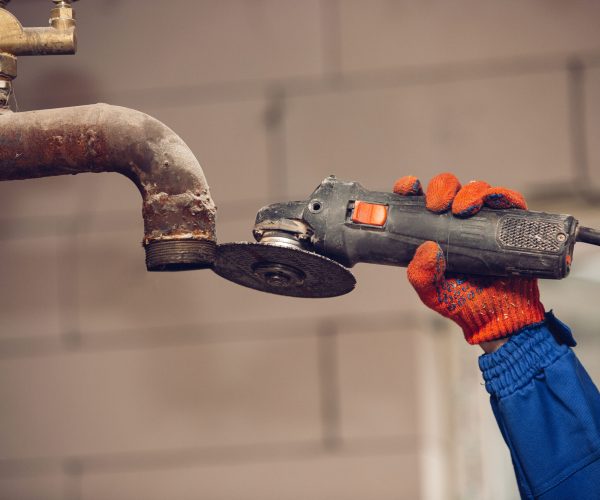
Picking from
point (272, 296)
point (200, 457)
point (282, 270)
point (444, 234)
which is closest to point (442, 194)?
point (444, 234)

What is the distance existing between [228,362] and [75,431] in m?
0.27

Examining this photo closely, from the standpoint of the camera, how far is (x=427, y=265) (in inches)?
29.7

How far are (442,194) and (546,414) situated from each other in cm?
23

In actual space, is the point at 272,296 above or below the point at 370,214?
below

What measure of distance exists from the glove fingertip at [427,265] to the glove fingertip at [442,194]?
0.03 metres

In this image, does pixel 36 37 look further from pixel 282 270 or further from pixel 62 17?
pixel 282 270

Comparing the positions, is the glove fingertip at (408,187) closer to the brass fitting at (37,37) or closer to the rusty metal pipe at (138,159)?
the rusty metal pipe at (138,159)

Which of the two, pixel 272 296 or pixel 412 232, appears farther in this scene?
pixel 272 296

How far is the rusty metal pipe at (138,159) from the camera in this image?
755 mm

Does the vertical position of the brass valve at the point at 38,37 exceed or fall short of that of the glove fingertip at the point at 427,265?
it exceeds it

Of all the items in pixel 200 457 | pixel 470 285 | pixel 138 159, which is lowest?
pixel 200 457

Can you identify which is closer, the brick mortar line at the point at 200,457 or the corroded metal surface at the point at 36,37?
the corroded metal surface at the point at 36,37

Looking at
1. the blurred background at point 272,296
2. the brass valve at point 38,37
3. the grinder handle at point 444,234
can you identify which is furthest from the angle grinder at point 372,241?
the blurred background at point 272,296

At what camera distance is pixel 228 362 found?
1.39m
